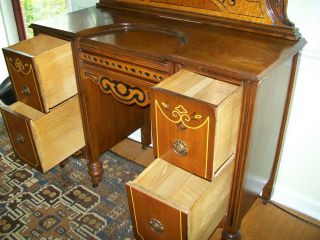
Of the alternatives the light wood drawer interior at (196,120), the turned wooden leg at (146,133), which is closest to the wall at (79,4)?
the turned wooden leg at (146,133)

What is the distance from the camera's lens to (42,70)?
129cm

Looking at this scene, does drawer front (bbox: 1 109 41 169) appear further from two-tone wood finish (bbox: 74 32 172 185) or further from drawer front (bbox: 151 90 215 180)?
drawer front (bbox: 151 90 215 180)

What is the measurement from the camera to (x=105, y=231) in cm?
151

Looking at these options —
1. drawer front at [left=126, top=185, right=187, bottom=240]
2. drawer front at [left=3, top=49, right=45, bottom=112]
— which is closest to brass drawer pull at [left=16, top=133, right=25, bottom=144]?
drawer front at [left=3, top=49, right=45, bottom=112]

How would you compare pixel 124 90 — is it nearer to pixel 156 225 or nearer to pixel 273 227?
pixel 156 225

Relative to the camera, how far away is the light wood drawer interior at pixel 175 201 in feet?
3.37

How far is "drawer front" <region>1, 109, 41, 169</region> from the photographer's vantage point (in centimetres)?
139

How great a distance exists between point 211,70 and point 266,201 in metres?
0.91

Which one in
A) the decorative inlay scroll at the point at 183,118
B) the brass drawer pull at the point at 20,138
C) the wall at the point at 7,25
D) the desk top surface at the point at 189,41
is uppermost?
the desk top surface at the point at 189,41

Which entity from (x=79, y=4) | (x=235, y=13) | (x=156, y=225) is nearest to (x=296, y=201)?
(x=156, y=225)

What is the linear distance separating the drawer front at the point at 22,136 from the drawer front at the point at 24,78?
3.2 inches

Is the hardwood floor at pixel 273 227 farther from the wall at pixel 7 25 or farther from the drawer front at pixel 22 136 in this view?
the wall at pixel 7 25

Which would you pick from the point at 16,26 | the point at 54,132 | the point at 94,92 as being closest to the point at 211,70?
the point at 94,92

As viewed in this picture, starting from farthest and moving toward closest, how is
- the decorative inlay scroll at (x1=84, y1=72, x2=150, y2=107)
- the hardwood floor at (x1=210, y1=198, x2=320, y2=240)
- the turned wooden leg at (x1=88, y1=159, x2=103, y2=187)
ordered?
the turned wooden leg at (x1=88, y1=159, x2=103, y2=187)
the hardwood floor at (x1=210, y1=198, x2=320, y2=240)
the decorative inlay scroll at (x1=84, y1=72, x2=150, y2=107)
